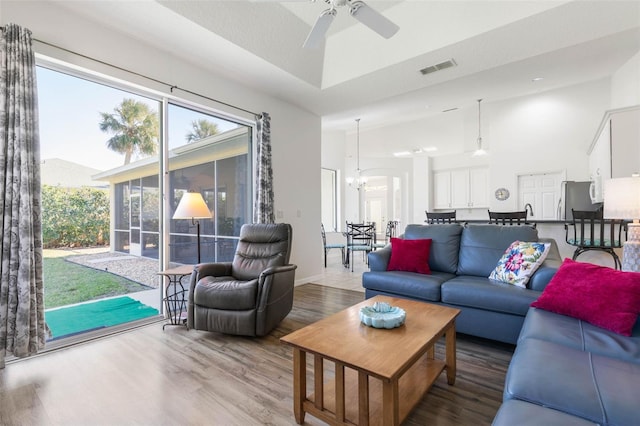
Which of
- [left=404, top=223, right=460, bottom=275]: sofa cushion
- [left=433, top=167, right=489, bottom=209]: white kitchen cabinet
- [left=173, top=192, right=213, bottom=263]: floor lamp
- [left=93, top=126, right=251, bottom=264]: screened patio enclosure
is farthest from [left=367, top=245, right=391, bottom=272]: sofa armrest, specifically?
[left=433, top=167, right=489, bottom=209]: white kitchen cabinet

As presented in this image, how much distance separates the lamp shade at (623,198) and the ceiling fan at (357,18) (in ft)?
7.06

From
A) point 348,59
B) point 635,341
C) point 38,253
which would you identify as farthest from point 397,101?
point 38,253

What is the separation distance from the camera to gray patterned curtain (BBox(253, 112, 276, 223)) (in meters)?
4.08

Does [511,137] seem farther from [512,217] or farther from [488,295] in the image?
[488,295]

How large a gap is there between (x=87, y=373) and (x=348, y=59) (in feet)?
13.4

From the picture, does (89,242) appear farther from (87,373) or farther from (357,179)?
(357,179)

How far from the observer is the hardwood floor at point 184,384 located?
1.64 m

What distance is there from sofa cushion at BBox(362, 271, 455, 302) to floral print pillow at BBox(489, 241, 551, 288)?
480 mm

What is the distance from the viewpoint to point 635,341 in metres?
1.47

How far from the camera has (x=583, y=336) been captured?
1.53 metres

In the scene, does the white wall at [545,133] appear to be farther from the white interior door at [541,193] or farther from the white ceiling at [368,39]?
the white ceiling at [368,39]

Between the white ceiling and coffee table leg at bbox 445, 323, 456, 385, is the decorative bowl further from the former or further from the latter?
the white ceiling

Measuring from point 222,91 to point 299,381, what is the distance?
139 inches

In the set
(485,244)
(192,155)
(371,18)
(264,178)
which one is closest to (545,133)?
(485,244)
